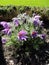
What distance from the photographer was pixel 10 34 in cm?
493

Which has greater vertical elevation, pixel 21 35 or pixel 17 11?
pixel 21 35

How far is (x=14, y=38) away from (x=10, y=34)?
0.45 ft

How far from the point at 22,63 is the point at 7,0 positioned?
1.74 meters

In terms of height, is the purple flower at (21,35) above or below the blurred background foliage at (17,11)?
above

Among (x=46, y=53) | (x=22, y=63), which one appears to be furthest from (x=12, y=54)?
(x=46, y=53)

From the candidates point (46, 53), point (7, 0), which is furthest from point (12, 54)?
point (7, 0)

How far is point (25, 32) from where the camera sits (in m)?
4.74

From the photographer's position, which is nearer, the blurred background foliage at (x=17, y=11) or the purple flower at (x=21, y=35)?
the purple flower at (x=21, y=35)

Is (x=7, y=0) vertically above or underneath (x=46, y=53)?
above

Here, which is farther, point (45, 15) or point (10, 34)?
point (45, 15)

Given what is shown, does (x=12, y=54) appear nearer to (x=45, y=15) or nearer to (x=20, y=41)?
(x=20, y=41)

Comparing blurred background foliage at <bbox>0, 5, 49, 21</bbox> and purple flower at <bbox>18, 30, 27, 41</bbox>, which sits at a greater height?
purple flower at <bbox>18, 30, 27, 41</bbox>

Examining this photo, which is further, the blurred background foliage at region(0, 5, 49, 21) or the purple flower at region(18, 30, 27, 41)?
the blurred background foliage at region(0, 5, 49, 21)

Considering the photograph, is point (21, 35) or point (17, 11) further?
point (17, 11)
